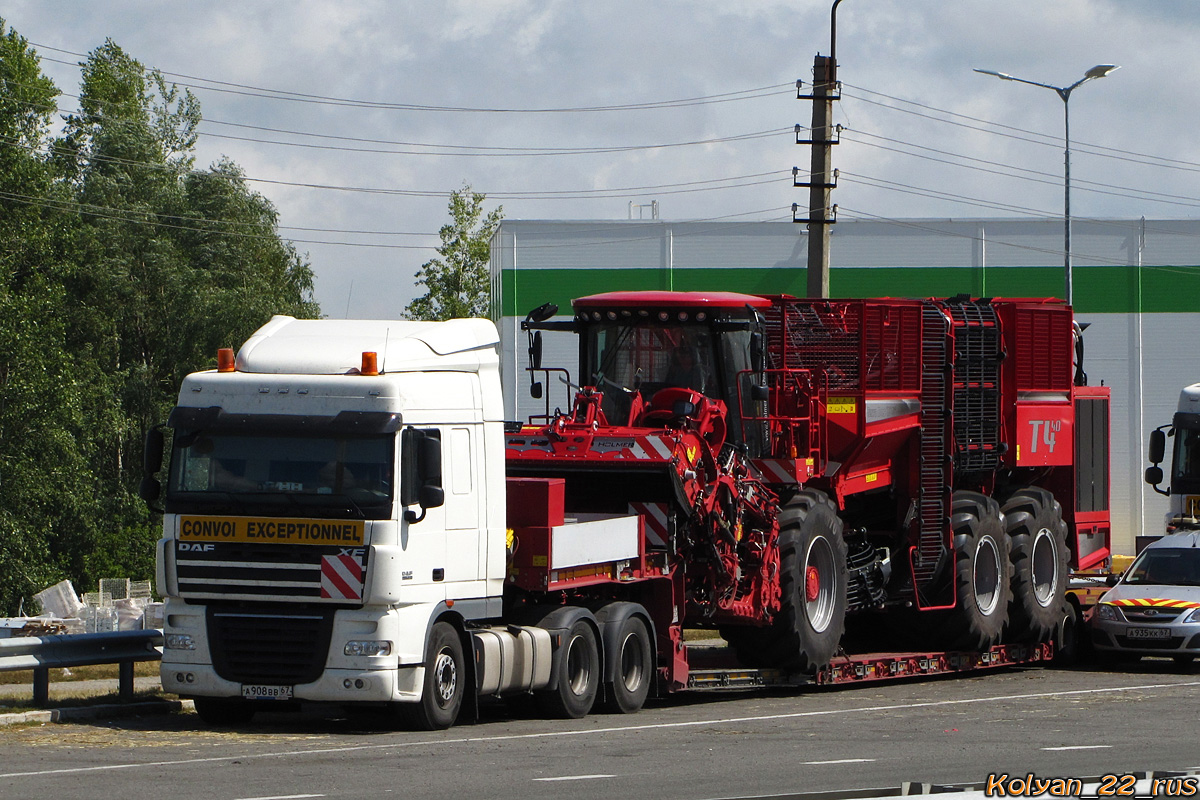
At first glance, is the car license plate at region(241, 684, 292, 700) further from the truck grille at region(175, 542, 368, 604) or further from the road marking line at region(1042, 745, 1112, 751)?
the road marking line at region(1042, 745, 1112, 751)

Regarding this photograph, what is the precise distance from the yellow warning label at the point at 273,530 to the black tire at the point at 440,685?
3.75 ft

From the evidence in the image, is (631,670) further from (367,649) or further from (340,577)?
(340,577)

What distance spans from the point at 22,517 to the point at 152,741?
98.8ft

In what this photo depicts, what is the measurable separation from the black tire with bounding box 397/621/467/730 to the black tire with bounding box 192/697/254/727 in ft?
5.02

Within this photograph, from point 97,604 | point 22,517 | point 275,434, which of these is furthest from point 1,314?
point 275,434

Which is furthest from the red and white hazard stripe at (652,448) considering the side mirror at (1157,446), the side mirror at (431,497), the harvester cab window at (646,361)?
the side mirror at (1157,446)

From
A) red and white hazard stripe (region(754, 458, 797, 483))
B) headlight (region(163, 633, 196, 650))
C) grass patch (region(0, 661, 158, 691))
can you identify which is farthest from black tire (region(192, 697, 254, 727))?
red and white hazard stripe (region(754, 458, 797, 483))

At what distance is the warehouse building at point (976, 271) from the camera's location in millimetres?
52438

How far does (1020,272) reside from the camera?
174 ft

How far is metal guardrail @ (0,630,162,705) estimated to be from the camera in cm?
1467

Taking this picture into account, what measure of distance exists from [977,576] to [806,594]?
3.39 meters

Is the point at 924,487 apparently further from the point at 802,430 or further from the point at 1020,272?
the point at 1020,272

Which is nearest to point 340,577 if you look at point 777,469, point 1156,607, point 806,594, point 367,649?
point 367,649

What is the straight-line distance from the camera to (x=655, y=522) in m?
16.1
